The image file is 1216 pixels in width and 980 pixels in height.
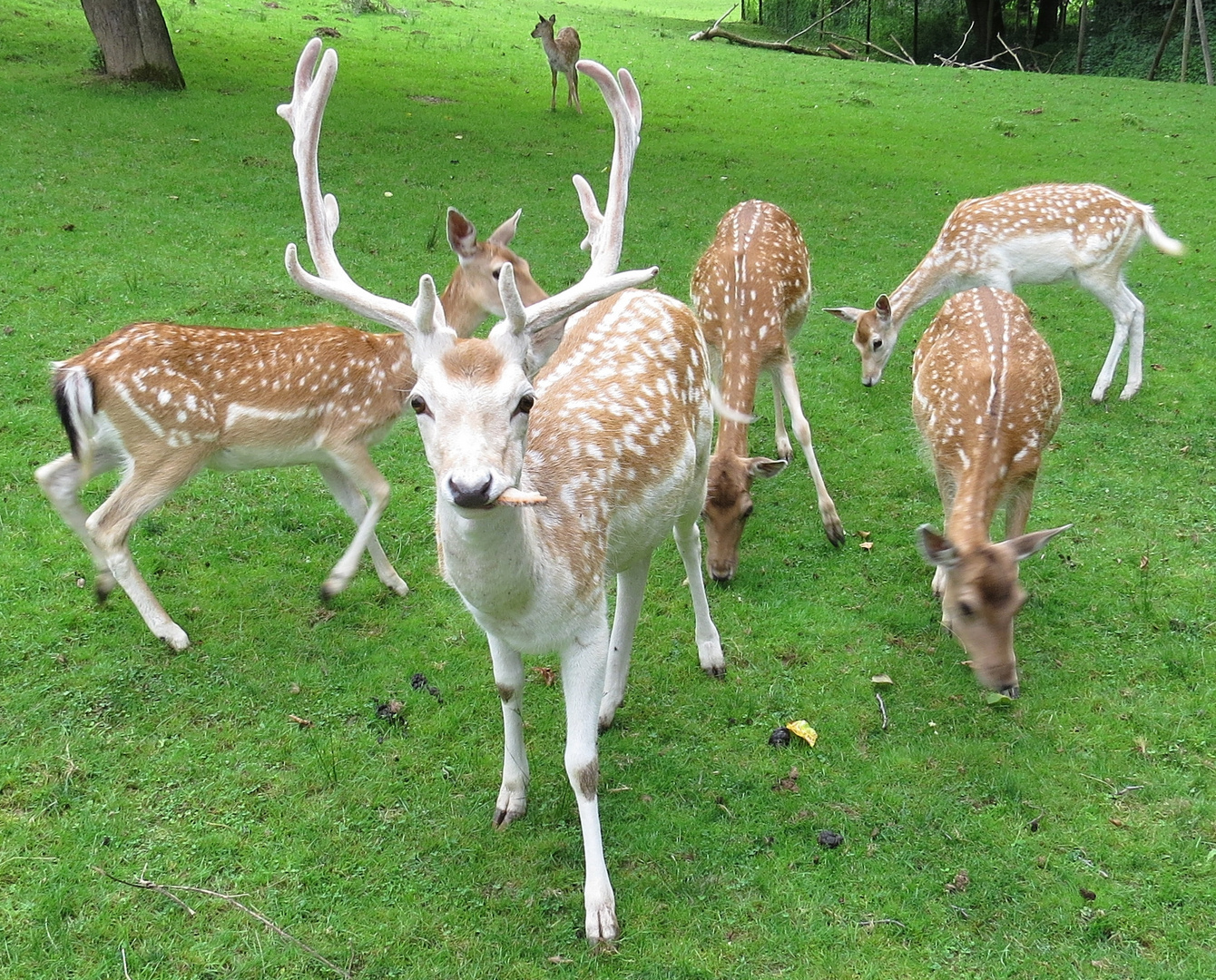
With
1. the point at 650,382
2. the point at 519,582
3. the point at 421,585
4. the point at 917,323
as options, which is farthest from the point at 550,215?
the point at 519,582

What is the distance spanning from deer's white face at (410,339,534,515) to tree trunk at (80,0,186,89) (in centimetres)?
1142

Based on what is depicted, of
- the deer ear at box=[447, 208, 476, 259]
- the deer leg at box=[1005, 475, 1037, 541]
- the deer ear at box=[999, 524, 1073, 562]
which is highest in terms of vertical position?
the deer ear at box=[447, 208, 476, 259]

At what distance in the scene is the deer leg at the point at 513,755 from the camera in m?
3.18

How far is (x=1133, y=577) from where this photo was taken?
4.74 metres

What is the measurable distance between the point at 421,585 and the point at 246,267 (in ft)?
14.6

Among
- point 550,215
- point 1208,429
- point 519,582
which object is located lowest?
point 1208,429

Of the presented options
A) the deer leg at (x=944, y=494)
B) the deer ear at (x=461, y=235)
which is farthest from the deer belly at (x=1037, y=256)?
the deer ear at (x=461, y=235)

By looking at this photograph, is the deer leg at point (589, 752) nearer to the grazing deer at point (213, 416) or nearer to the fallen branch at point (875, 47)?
the grazing deer at point (213, 416)

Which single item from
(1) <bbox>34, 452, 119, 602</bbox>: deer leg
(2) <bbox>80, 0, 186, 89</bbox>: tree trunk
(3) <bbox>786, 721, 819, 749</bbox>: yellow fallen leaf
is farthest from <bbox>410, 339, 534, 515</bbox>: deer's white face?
(2) <bbox>80, 0, 186, 89</bbox>: tree trunk

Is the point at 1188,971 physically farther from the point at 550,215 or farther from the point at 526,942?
the point at 550,215

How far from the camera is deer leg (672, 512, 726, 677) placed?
4020 millimetres

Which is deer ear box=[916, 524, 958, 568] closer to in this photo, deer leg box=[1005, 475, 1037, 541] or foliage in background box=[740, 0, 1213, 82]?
deer leg box=[1005, 475, 1037, 541]

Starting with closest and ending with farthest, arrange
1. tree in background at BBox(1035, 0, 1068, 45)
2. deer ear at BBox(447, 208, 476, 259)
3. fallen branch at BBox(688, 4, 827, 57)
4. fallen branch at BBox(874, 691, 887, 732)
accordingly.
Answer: fallen branch at BBox(874, 691, 887, 732)
deer ear at BBox(447, 208, 476, 259)
fallen branch at BBox(688, 4, 827, 57)
tree in background at BBox(1035, 0, 1068, 45)

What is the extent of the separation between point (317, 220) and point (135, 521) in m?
1.89
